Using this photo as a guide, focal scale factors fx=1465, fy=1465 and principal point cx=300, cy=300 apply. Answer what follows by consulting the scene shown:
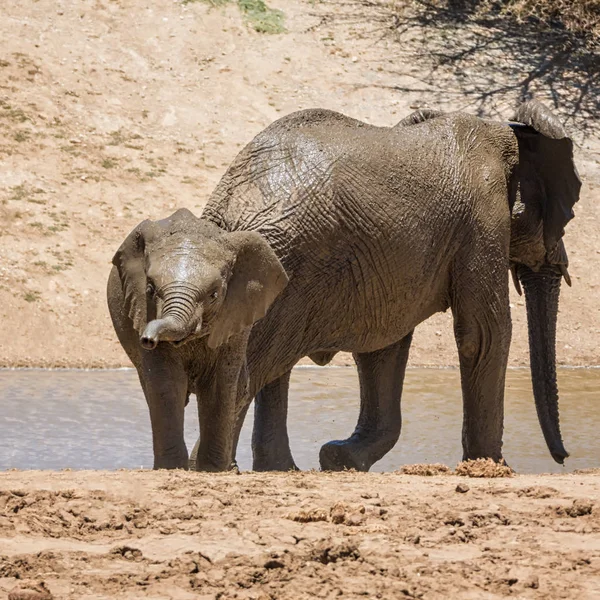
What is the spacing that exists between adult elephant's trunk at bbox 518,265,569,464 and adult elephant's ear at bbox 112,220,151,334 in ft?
11.3

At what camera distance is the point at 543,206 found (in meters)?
8.81

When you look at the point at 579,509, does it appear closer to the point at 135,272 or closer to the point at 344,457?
the point at 135,272

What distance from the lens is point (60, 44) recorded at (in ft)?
63.0

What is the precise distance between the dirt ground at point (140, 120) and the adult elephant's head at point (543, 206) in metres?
5.37

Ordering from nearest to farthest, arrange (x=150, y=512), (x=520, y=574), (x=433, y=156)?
(x=520, y=574) → (x=150, y=512) → (x=433, y=156)

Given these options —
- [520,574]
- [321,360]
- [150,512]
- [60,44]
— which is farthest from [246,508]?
[60,44]

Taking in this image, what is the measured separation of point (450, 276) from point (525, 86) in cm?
1316

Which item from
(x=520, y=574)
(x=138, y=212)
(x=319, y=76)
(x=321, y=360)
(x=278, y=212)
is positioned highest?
(x=319, y=76)

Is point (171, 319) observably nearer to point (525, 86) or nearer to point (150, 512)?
point (150, 512)

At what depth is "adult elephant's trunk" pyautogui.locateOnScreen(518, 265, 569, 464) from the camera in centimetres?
904

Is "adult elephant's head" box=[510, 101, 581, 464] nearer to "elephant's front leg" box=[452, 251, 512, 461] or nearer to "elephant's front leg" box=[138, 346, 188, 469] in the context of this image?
"elephant's front leg" box=[452, 251, 512, 461]

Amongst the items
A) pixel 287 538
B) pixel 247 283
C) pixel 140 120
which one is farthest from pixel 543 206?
pixel 140 120

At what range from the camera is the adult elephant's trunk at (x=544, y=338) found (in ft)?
29.7

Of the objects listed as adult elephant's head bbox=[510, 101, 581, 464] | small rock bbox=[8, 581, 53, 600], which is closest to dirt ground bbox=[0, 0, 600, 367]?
adult elephant's head bbox=[510, 101, 581, 464]
